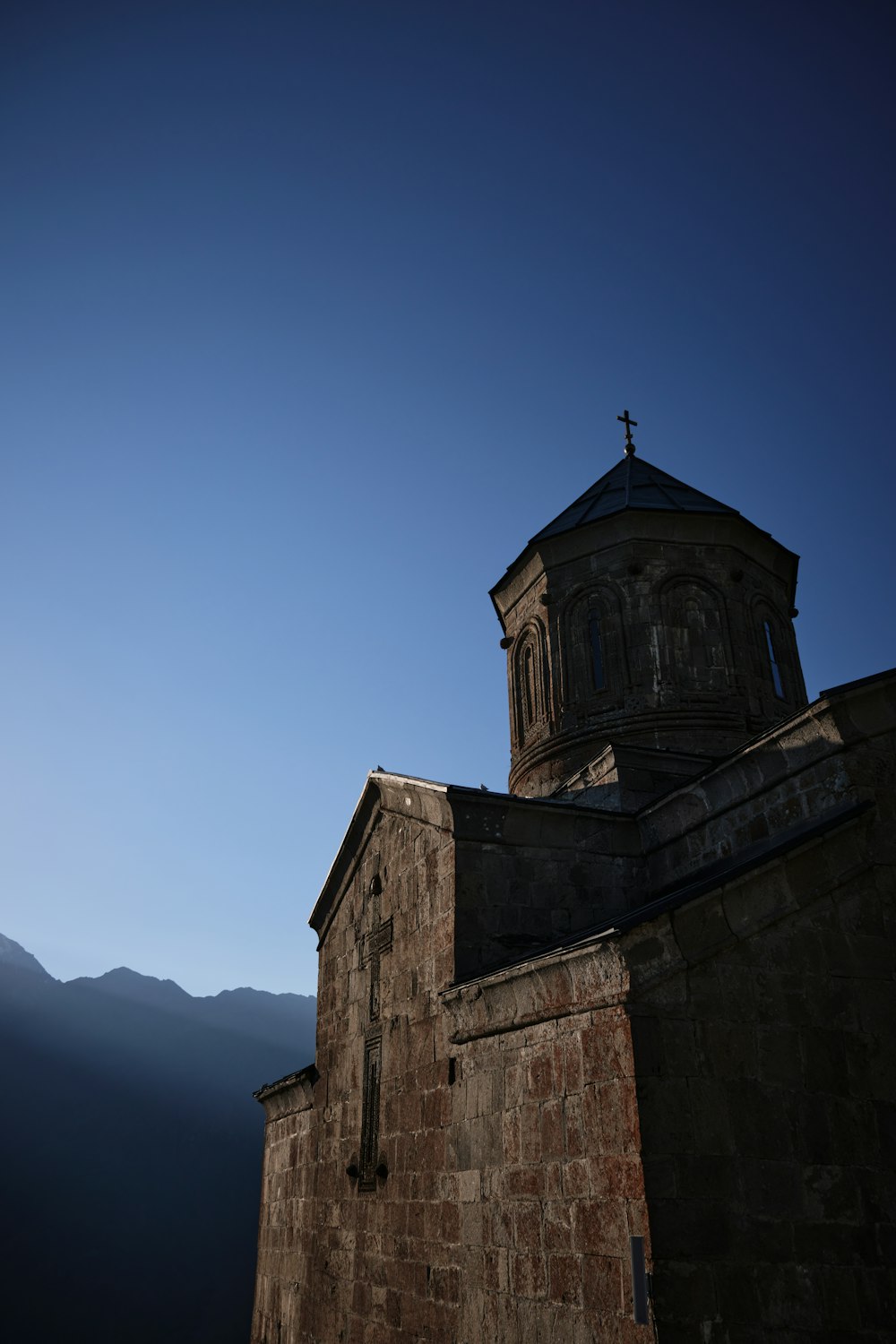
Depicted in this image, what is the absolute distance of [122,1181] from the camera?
58.2m

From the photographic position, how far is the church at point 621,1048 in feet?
15.3

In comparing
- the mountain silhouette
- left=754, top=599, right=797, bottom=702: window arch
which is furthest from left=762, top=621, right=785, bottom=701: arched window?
the mountain silhouette

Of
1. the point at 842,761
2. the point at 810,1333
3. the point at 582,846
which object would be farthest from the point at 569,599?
the point at 810,1333

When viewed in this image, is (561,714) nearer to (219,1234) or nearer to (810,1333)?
(810,1333)

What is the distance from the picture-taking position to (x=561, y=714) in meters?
11.1

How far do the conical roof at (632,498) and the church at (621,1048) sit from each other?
219 cm

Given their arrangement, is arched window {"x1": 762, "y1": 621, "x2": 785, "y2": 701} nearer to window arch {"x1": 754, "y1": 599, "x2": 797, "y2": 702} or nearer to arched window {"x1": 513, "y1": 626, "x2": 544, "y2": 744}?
window arch {"x1": 754, "y1": 599, "x2": 797, "y2": 702}

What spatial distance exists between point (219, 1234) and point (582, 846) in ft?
185

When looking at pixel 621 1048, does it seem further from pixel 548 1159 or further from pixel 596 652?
pixel 596 652

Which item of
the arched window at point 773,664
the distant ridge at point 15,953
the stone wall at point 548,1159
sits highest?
the distant ridge at point 15,953

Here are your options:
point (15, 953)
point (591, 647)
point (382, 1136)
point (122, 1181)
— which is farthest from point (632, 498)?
point (15, 953)

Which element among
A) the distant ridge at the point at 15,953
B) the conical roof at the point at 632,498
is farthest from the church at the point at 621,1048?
the distant ridge at the point at 15,953

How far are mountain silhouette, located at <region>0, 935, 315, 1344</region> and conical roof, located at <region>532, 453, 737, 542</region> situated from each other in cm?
4862

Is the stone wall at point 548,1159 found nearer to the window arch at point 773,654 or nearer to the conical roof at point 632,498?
the window arch at point 773,654
